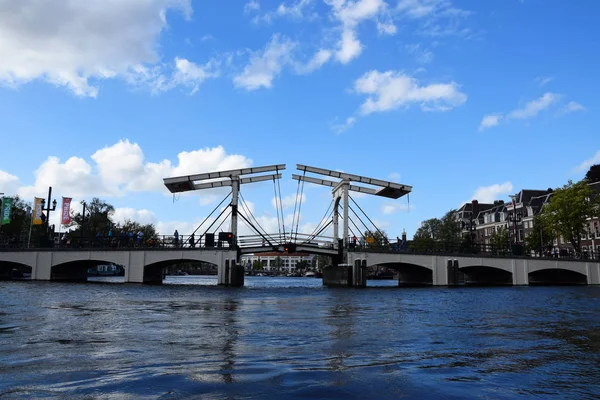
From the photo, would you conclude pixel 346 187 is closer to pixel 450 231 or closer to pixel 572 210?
pixel 572 210

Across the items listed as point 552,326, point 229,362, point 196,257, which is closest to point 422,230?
point 196,257

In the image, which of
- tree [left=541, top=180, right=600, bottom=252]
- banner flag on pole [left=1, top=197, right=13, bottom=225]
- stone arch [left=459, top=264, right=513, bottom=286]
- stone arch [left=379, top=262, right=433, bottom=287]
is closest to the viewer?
stone arch [left=379, top=262, right=433, bottom=287]

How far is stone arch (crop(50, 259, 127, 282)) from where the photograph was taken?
141 feet

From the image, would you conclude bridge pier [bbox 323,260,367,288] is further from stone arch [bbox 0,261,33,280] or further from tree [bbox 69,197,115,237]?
tree [bbox 69,197,115,237]

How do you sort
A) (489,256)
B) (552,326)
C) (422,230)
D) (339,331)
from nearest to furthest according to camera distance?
(339,331) < (552,326) < (489,256) < (422,230)

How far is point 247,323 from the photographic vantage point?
1330 centimetres

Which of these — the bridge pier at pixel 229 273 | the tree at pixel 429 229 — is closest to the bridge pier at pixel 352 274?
the bridge pier at pixel 229 273

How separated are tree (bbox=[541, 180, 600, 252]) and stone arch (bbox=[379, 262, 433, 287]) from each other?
72.0ft

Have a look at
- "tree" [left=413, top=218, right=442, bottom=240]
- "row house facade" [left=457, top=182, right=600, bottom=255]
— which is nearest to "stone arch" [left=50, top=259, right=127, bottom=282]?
"row house facade" [left=457, top=182, right=600, bottom=255]

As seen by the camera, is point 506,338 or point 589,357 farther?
point 506,338

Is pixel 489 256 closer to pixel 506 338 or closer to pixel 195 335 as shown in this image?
pixel 506 338

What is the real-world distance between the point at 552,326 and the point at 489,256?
35.5 metres

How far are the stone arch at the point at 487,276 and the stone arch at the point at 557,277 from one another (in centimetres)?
394

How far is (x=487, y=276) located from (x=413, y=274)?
876 cm
